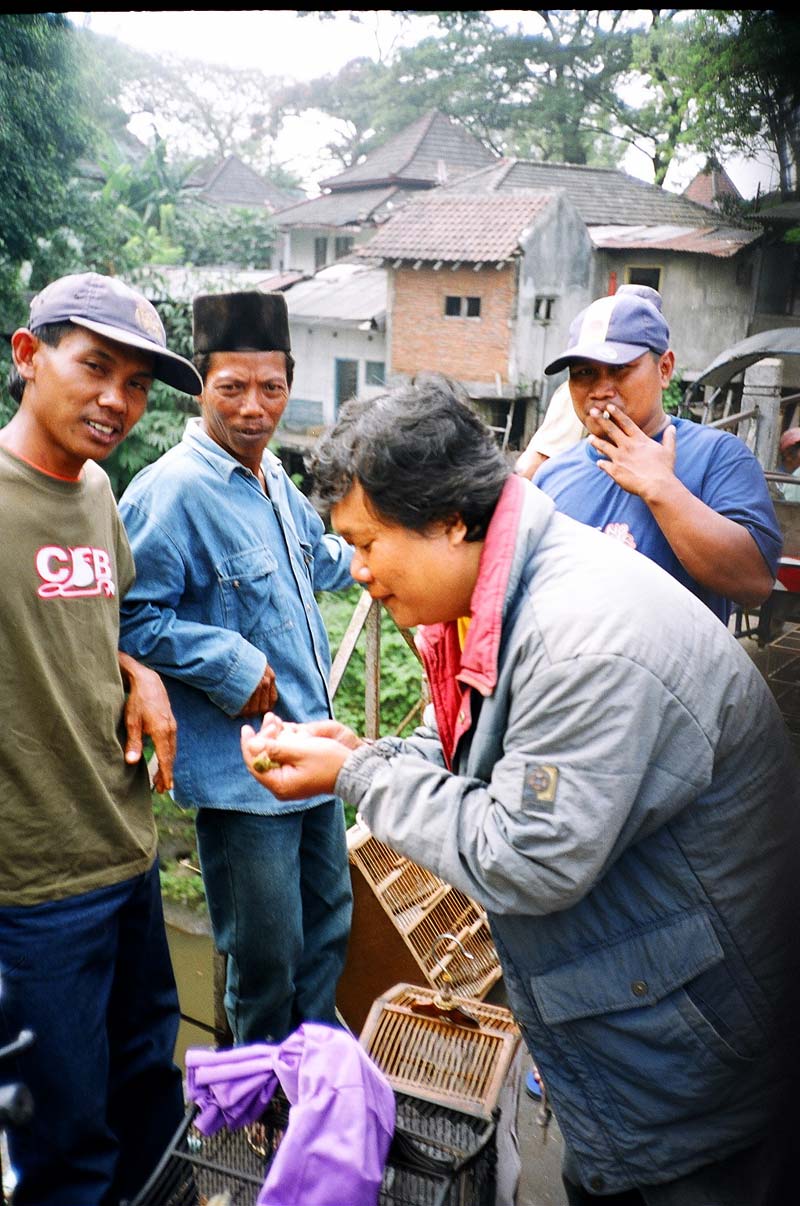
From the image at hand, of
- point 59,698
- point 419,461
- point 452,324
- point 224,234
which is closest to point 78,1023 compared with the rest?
point 59,698

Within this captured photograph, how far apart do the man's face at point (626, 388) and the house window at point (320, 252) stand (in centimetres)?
1561

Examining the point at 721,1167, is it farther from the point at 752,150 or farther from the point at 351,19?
the point at 351,19

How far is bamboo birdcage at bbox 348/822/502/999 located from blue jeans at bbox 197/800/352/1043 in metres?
0.40

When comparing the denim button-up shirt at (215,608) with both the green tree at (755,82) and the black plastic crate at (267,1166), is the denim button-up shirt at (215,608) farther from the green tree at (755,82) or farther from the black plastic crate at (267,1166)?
the green tree at (755,82)

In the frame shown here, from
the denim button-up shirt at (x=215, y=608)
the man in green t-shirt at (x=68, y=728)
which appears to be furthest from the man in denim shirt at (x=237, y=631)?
the man in green t-shirt at (x=68, y=728)

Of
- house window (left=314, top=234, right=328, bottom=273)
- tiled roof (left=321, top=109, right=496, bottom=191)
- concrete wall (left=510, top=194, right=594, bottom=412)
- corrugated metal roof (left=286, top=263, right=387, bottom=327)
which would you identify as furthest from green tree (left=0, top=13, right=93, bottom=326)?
house window (left=314, top=234, right=328, bottom=273)

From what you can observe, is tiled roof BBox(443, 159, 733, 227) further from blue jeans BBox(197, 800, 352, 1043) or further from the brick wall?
blue jeans BBox(197, 800, 352, 1043)

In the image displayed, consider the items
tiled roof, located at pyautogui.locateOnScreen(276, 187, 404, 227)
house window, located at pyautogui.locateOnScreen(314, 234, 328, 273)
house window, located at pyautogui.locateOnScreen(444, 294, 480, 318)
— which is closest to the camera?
house window, located at pyautogui.locateOnScreen(444, 294, 480, 318)

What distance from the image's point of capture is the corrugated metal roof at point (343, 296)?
14.7m

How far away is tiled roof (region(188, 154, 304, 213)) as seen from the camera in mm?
11411

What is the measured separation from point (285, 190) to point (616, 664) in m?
14.2

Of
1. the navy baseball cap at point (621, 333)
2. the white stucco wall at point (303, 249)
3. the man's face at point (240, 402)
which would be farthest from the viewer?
the white stucco wall at point (303, 249)

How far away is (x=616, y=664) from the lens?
1.18 metres

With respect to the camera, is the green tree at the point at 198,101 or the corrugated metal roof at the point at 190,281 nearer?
the green tree at the point at 198,101
